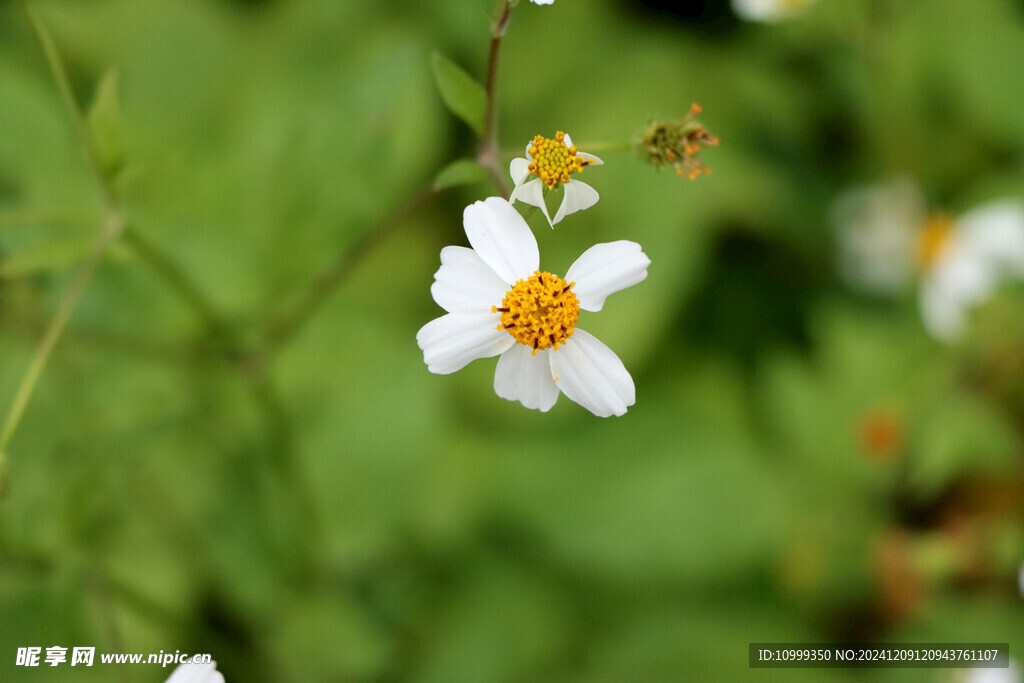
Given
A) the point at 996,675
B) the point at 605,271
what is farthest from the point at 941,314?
the point at 605,271

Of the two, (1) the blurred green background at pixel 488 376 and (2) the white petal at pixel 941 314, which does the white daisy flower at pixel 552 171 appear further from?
(2) the white petal at pixel 941 314

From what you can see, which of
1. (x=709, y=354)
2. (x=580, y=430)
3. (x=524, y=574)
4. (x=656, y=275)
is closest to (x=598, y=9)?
(x=656, y=275)

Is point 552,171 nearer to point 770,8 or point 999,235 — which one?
point 770,8

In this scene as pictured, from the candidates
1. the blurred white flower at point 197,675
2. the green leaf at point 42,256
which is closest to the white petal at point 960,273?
the blurred white flower at point 197,675

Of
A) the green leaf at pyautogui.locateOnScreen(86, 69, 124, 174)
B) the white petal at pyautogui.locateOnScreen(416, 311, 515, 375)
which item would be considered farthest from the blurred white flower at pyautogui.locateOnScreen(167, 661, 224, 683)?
the green leaf at pyautogui.locateOnScreen(86, 69, 124, 174)

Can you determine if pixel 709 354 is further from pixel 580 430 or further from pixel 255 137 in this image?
pixel 255 137

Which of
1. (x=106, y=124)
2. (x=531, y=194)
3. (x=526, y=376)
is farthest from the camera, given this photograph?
(x=106, y=124)
